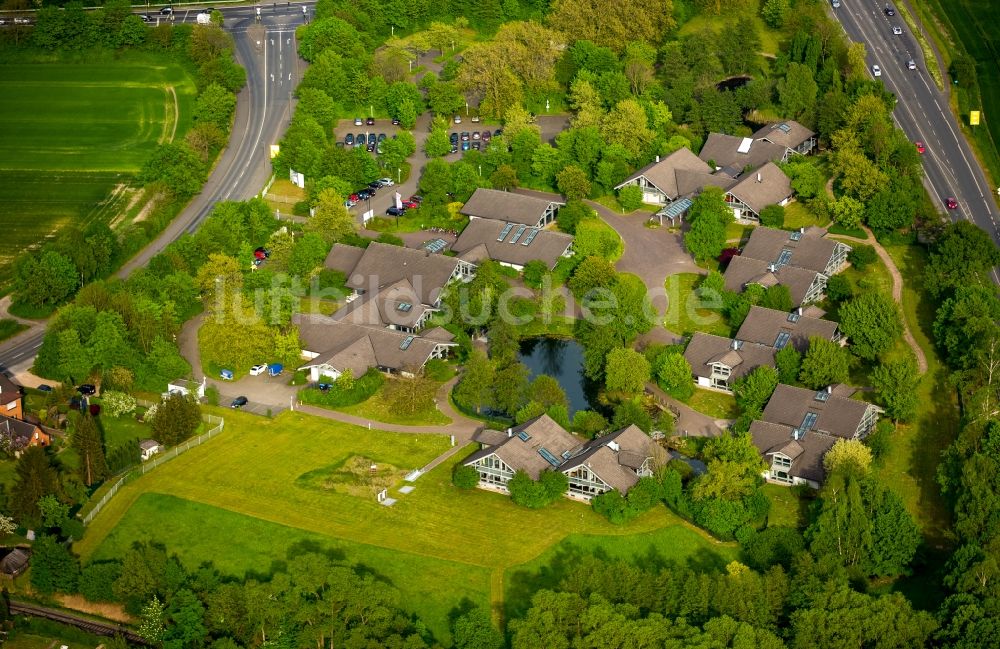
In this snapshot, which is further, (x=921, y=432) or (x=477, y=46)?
(x=477, y=46)

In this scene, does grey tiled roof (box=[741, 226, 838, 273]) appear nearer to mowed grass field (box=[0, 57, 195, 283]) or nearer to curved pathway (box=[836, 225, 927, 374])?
curved pathway (box=[836, 225, 927, 374])

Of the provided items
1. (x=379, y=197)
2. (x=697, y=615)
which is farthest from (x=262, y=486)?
(x=379, y=197)

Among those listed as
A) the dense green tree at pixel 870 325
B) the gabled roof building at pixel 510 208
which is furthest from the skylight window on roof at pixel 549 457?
the gabled roof building at pixel 510 208

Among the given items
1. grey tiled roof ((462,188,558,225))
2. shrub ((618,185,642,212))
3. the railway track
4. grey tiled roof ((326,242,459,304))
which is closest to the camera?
the railway track

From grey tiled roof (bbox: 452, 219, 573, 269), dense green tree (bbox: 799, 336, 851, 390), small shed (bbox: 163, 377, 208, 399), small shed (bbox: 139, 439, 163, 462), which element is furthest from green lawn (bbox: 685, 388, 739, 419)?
small shed (bbox: 139, 439, 163, 462)

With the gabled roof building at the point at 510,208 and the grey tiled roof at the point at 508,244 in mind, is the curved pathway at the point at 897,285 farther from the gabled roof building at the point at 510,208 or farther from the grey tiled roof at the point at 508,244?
the gabled roof building at the point at 510,208

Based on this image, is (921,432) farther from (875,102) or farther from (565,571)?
(875,102)
